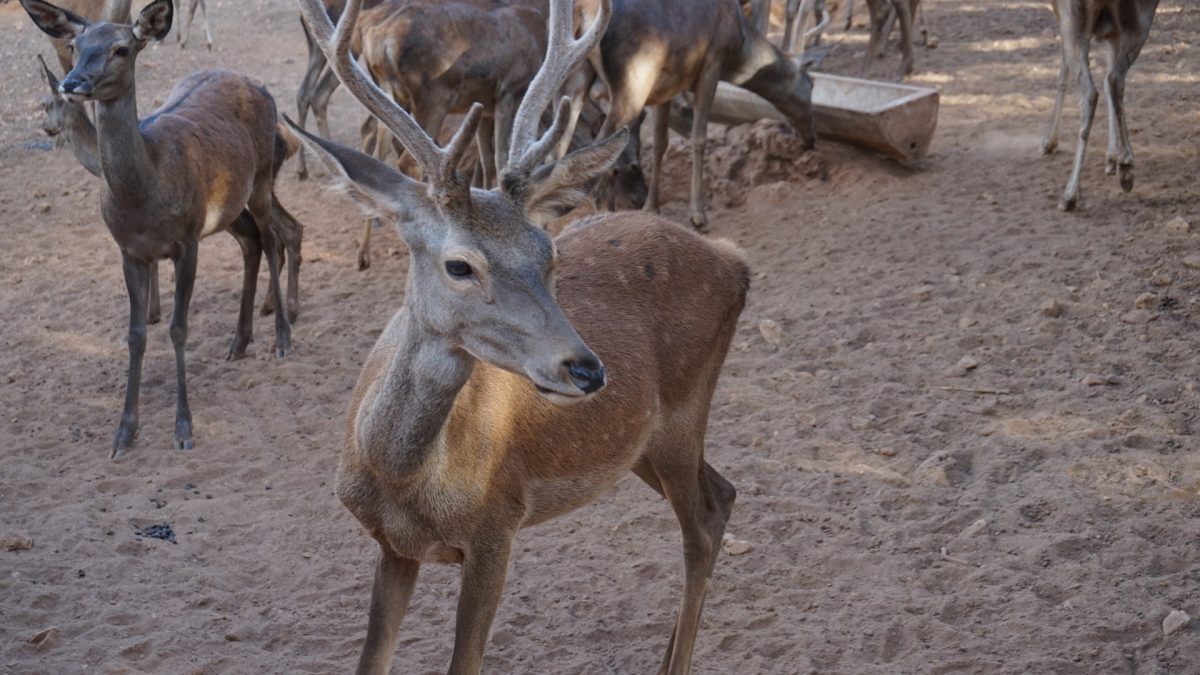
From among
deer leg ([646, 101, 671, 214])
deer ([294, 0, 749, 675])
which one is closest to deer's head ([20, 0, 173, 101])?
deer ([294, 0, 749, 675])

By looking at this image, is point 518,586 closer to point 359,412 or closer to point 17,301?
point 359,412

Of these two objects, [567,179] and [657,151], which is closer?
[567,179]

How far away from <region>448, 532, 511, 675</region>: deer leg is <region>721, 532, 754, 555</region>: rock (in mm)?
1828

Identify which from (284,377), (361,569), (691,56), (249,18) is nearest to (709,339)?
(361,569)

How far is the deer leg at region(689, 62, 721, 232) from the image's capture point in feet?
31.7

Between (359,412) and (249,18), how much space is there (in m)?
14.2

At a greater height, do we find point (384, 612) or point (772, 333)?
point (384, 612)

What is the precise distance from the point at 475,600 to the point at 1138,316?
495 centimetres

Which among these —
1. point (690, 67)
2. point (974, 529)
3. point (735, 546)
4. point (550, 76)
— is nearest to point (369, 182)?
point (550, 76)

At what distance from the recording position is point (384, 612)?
4.00 metres

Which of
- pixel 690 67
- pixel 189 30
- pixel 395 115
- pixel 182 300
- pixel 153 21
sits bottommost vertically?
pixel 189 30

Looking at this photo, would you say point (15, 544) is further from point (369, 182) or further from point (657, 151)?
point (657, 151)

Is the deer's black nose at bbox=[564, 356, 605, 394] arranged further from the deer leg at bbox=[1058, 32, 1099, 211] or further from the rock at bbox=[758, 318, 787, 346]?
the deer leg at bbox=[1058, 32, 1099, 211]

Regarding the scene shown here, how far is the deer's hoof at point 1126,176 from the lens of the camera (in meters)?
8.88
